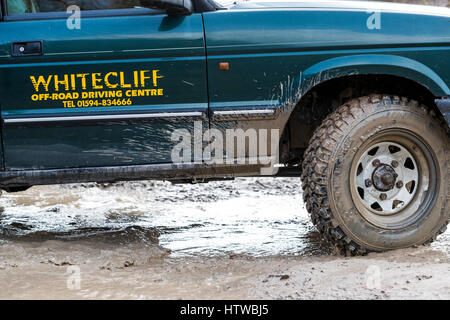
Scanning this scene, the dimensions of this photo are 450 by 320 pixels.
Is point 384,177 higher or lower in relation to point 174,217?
higher

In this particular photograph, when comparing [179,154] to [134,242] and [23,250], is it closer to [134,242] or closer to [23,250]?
[134,242]

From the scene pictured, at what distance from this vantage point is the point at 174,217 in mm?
4414

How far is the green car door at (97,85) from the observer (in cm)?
304

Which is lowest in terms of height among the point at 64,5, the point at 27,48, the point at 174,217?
the point at 174,217

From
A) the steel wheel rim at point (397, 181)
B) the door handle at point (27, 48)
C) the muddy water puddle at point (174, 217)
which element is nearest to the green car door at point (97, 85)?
the door handle at point (27, 48)

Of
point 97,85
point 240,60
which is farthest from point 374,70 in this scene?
point 97,85

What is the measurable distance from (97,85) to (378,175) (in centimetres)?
171

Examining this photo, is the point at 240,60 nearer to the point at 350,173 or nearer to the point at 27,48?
the point at 350,173

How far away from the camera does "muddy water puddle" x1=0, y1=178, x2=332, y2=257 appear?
11.9ft

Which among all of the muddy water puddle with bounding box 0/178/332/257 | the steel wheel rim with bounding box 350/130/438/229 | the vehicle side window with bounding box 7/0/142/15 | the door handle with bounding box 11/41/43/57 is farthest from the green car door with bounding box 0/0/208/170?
the steel wheel rim with bounding box 350/130/438/229

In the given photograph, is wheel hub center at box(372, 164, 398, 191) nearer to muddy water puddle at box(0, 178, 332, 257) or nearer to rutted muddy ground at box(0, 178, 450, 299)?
rutted muddy ground at box(0, 178, 450, 299)

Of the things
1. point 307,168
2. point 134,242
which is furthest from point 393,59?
point 134,242

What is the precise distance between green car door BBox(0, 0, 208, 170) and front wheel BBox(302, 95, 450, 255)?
78 cm

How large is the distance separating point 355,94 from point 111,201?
8.71ft
